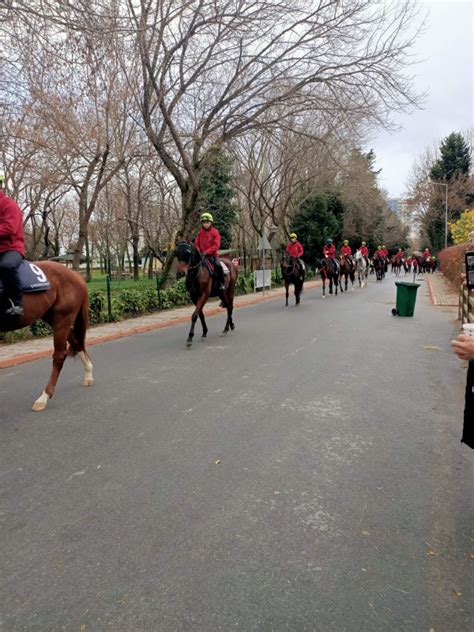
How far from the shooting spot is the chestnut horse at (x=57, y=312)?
5.50 meters

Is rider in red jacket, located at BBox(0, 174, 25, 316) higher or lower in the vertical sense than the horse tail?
higher

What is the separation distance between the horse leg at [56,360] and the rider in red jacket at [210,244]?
4612 millimetres

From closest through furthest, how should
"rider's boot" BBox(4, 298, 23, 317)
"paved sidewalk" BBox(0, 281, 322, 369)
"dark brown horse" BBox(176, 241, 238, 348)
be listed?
"rider's boot" BBox(4, 298, 23, 317) → "paved sidewalk" BBox(0, 281, 322, 369) → "dark brown horse" BBox(176, 241, 238, 348)

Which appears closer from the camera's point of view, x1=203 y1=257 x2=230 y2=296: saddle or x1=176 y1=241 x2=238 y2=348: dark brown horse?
x1=176 y1=241 x2=238 y2=348: dark brown horse

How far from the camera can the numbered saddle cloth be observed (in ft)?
17.5

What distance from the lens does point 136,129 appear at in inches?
848

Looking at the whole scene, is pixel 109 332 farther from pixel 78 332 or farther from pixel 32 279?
pixel 32 279

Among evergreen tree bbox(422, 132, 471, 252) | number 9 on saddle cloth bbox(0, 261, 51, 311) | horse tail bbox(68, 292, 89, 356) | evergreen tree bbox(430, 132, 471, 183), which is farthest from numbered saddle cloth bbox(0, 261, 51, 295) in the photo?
evergreen tree bbox(430, 132, 471, 183)

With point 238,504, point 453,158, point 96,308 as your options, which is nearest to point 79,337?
point 238,504

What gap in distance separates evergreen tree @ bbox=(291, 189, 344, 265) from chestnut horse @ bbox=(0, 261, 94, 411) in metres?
32.4

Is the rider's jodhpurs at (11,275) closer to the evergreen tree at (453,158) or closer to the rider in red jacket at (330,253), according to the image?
the rider in red jacket at (330,253)

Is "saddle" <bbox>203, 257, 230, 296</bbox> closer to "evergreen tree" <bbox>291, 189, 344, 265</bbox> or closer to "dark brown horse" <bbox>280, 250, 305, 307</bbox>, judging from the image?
"dark brown horse" <bbox>280, 250, 305, 307</bbox>

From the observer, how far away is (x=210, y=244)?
33.8 ft

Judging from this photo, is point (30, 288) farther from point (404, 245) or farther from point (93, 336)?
point (404, 245)
